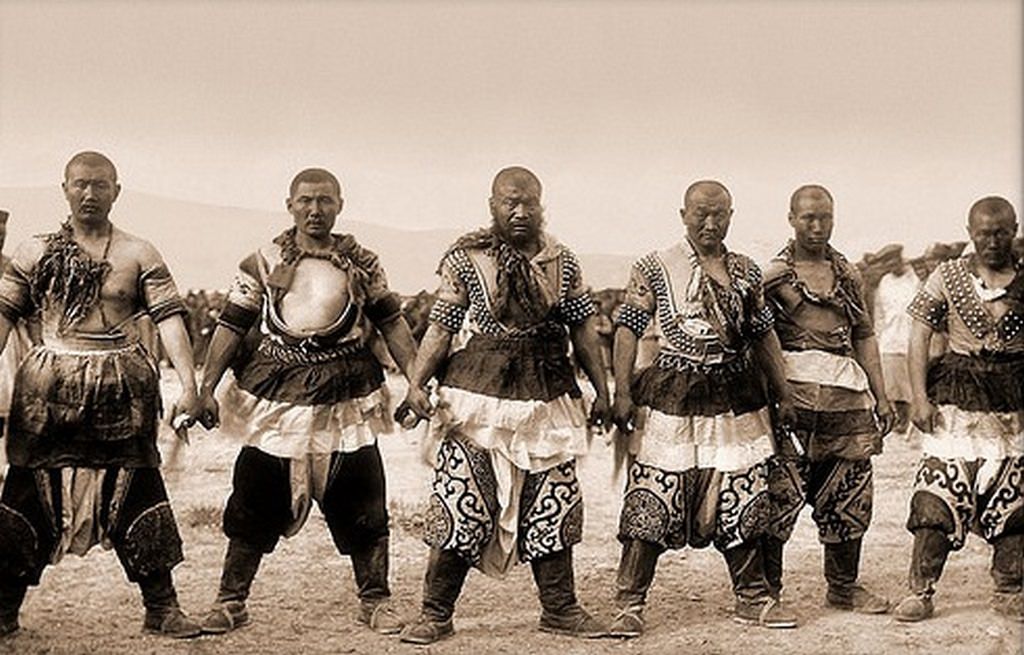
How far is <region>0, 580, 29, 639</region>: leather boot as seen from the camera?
574 cm

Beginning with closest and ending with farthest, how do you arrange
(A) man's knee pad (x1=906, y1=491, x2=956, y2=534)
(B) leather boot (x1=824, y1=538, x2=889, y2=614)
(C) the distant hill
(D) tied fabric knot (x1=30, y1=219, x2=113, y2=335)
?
(D) tied fabric knot (x1=30, y1=219, x2=113, y2=335) < (A) man's knee pad (x1=906, y1=491, x2=956, y2=534) < (B) leather boot (x1=824, y1=538, x2=889, y2=614) < (C) the distant hill

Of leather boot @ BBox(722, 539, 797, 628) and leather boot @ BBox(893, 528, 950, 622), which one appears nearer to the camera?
leather boot @ BBox(722, 539, 797, 628)

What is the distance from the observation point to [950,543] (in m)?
6.27

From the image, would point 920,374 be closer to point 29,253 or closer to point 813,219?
point 813,219

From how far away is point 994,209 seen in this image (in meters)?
6.12

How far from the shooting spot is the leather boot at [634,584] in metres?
6.02

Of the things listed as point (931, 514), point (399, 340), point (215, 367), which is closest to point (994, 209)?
point (931, 514)

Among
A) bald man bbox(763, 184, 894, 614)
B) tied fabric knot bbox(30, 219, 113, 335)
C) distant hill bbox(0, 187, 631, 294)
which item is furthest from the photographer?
distant hill bbox(0, 187, 631, 294)

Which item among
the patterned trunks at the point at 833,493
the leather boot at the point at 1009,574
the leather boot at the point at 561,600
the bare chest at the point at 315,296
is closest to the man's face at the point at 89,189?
the bare chest at the point at 315,296

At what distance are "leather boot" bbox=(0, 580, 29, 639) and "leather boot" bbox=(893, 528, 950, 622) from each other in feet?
12.8

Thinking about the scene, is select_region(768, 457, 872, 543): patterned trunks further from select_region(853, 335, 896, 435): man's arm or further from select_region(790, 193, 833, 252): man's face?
select_region(790, 193, 833, 252): man's face

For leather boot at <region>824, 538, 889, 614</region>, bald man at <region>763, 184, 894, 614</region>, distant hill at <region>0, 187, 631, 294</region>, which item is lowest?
leather boot at <region>824, 538, 889, 614</region>

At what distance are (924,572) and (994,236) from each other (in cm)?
157

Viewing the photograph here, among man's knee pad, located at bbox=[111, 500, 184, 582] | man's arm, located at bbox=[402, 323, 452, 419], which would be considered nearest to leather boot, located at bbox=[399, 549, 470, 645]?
man's arm, located at bbox=[402, 323, 452, 419]
